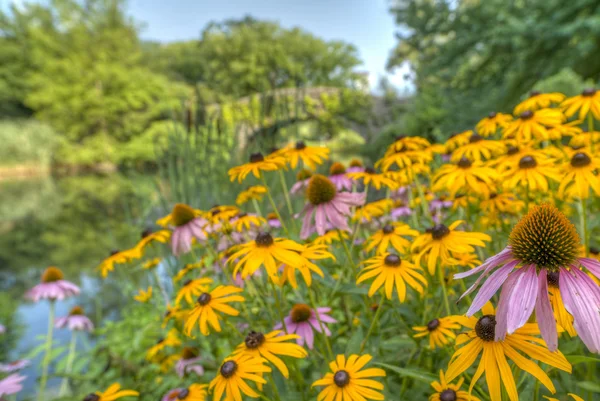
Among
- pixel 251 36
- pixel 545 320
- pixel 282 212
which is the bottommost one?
pixel 282 212

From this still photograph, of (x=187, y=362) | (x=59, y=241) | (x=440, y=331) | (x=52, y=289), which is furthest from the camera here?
(x=59, y=241)

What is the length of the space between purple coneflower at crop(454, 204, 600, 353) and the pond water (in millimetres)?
2383

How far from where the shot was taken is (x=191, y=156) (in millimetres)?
2576

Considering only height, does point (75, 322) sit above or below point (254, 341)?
below

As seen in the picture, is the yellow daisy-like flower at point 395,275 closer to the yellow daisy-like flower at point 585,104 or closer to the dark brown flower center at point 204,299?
the dark brown flower center at point 204,299

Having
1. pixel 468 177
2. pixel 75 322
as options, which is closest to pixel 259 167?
pixel 468 177

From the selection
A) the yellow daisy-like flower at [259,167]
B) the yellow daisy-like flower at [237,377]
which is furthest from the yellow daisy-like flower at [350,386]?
the yellow daisy-like flower at [259,167]

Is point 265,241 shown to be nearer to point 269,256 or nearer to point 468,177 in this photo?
point 269,256

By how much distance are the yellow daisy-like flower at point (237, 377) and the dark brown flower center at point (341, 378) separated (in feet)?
0.46

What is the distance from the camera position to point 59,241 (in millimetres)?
8500

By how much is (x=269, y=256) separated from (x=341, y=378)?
31 cm

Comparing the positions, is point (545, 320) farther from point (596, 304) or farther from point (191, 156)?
point (191, 156)

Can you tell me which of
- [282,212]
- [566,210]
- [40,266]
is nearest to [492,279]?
[566,210]

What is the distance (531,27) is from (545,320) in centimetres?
624
